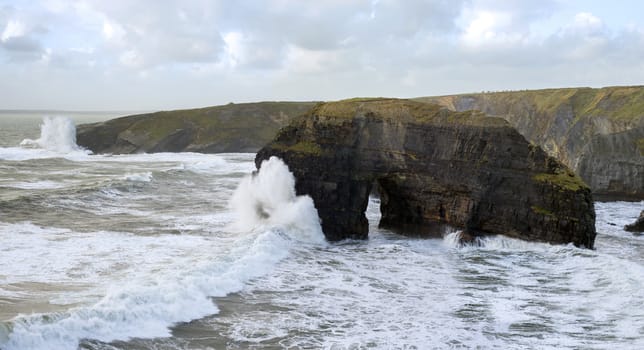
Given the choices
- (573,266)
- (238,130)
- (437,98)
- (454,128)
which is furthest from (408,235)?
(437,98)

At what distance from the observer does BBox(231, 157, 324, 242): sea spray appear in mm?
26750

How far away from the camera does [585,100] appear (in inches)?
2753

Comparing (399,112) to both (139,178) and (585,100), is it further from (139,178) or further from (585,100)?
(585,100)

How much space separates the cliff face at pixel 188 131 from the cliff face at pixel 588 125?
27.8m

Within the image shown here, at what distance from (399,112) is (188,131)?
6094cm

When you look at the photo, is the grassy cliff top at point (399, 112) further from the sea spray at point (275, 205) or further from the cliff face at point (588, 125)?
the cliff face at point (588, 125)

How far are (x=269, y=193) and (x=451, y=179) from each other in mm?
7770

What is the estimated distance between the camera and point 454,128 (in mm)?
26734

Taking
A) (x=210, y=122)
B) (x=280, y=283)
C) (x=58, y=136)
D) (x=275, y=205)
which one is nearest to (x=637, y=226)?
(x=275, y=205)

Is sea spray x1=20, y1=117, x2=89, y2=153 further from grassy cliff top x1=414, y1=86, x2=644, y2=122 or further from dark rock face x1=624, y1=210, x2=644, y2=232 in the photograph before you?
dark rock face x1=624, y1=210, x2=644, y2=232

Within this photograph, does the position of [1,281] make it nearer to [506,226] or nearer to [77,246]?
[77,246]

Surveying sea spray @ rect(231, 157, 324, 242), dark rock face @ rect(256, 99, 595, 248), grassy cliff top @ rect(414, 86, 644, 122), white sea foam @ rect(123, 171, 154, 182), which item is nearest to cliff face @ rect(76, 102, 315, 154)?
grassy cliff top @ rect(414, 86, 644, 122)

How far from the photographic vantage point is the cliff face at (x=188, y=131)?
267ft

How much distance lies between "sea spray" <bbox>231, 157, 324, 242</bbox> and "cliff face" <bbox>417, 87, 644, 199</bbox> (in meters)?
24.2
